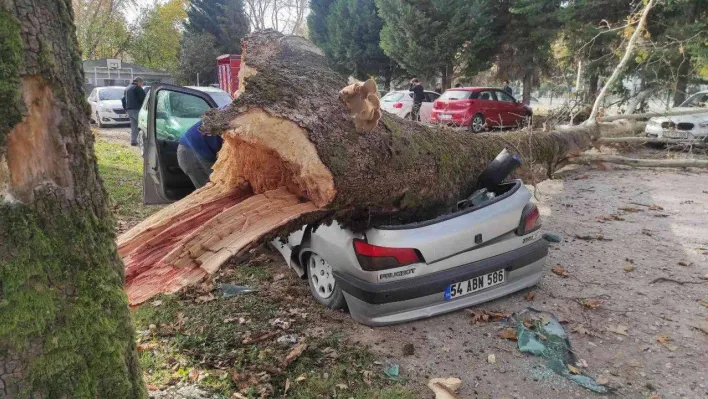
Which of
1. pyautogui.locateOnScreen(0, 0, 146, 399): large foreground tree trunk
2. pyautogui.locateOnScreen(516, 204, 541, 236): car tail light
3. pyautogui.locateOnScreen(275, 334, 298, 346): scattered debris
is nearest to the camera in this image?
pyautogui.locateOnScreen(0, 0, 146, 399): large foreground tree trunk

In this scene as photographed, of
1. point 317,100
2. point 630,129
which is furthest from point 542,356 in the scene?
point 630,129

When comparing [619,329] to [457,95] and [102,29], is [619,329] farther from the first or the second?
[102,29]

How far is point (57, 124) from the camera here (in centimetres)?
156

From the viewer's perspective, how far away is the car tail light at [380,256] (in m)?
3.19

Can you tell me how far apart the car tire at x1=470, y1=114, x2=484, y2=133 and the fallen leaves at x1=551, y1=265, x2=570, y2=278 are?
11.0 m

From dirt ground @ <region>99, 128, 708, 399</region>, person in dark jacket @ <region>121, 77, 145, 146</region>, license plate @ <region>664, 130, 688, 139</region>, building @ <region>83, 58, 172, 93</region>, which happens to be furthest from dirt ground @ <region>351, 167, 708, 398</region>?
building @ <region>83, 58, 172, 93</region>

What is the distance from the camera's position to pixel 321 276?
3.82m

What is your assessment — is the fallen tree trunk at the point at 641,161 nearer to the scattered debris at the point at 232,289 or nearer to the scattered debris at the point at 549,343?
the scattered debris at the point at 549,343

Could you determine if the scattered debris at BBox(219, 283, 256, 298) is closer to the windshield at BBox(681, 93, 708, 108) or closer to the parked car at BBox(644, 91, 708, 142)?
the parked car at BBox(644, 91, 708, 142)

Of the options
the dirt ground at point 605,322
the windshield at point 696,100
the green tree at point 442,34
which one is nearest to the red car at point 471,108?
the windshield at point 696,100

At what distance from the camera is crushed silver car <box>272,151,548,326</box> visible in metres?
3.24

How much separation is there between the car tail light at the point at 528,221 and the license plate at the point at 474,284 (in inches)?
14.7

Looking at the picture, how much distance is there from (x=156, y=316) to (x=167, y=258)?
1433mm

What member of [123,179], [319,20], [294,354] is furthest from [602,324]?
[319,20]
